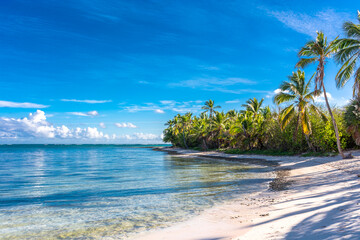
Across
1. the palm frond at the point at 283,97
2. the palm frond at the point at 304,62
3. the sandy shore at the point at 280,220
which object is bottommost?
the sandy shore at the point at 280,220

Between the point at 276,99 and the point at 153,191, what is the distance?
20.8 meters

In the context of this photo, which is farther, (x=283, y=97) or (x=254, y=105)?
(x=254, y=105)

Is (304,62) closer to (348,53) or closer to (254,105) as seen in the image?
(348,53)

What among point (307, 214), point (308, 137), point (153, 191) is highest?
point (308, 137)

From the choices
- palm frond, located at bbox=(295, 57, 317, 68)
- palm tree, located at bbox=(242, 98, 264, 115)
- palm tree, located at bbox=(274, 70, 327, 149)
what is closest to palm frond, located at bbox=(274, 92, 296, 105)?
palm tree, located at bbox=(274, 70, 327, 149)

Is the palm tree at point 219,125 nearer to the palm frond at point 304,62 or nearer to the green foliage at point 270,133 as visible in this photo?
the green foliage at point 270,133

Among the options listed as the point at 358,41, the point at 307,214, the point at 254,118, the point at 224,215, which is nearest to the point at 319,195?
the point at 307,214

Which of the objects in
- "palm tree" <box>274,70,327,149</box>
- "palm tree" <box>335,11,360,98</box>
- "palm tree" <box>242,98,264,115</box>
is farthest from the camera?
"palm tree" <box>242,98,264,115</box>

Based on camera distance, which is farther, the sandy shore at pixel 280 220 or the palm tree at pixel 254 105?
the palm tree at pixel 254 105

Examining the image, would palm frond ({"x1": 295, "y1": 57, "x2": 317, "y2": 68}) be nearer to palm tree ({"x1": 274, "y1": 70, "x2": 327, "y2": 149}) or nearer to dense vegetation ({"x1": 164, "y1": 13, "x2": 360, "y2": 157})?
dense vegetation ({"x1": 164, "y1": 13, "x2": 360, "y2": 157})

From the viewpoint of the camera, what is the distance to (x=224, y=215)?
25.4 ft

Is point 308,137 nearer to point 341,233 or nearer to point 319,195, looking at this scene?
point 319,195

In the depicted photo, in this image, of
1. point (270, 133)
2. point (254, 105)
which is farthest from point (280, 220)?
point (254, 105)

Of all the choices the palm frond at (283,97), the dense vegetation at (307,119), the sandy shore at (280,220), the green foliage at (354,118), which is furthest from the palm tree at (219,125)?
the sandy shore at (280,220)
